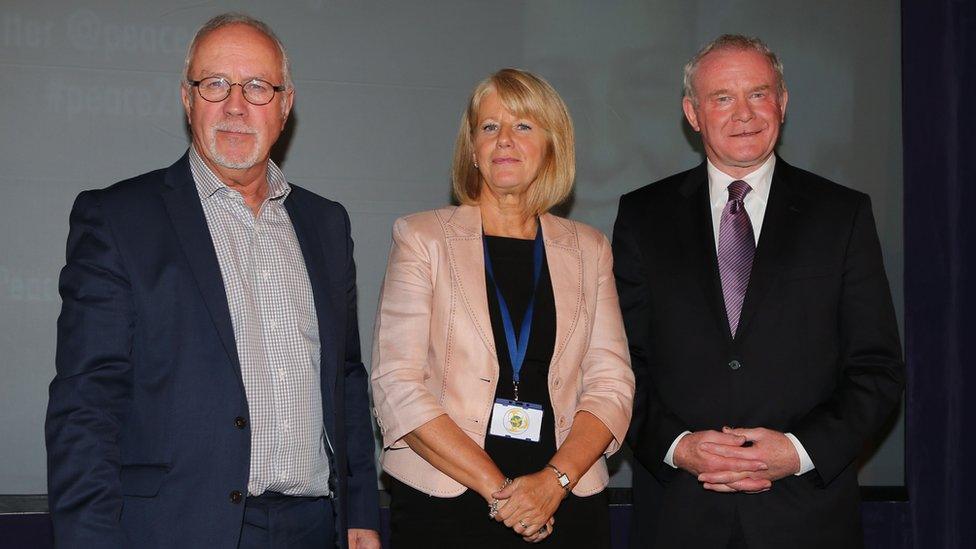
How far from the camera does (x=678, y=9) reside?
4.33m

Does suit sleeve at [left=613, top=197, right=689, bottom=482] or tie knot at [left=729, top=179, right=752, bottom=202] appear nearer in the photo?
suit sleeve at [left=613, top=197, right=689, bottom=482]

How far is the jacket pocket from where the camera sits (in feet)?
7.25

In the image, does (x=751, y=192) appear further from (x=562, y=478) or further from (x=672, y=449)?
(x=562, y=478)

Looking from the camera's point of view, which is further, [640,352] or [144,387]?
[640,352]

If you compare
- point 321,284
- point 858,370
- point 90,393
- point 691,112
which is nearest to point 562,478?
point 321,284

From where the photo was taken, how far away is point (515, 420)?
8.76 ft

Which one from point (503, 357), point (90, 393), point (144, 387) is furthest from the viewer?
point (503, 357)

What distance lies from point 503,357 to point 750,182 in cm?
99

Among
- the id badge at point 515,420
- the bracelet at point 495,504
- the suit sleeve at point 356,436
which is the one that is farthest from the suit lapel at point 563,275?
the suit sleeve at point 356,436

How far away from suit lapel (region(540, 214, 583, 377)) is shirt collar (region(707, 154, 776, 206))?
1.58 ft

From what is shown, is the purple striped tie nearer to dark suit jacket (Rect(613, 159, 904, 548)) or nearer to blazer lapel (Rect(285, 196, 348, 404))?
dark suit jacket (Rect(613, 159, 904, 548))

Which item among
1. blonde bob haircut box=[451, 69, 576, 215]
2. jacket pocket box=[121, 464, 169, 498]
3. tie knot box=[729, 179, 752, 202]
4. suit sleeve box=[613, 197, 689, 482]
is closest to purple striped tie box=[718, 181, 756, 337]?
→ tie knot box=[729, 179, 752, 202]

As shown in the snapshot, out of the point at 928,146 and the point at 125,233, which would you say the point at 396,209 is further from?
the point at 928,146

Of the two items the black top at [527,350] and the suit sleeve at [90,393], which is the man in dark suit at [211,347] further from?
the black top at [527,350]
